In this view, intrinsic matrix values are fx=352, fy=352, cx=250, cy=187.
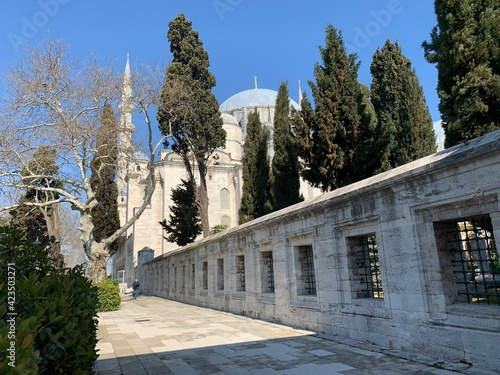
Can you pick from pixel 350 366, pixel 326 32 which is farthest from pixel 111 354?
pixel 326 32

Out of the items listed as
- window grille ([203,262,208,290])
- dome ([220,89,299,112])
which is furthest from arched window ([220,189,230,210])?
window grille ([203,262,208,290])

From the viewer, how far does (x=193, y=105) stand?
66.6 feet

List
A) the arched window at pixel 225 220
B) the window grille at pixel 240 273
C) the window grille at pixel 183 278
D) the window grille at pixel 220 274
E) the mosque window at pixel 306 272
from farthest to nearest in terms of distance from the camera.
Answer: the arched window at pixel 225 220 < the window grille at pixel 183 278 < the window grille at pixel 220 274 < the window grille at pixel 240 273 < the mosque window at pixel 306 272

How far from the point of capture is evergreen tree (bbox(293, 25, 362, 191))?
45.9 feet

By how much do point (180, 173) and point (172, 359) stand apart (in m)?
38.1

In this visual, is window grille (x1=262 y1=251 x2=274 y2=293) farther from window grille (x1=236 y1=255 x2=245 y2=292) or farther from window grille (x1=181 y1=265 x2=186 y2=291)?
window grille (x1=181 y1=265 x2=186 y2=291)

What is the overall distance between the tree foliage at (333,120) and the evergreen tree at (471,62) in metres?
3.88

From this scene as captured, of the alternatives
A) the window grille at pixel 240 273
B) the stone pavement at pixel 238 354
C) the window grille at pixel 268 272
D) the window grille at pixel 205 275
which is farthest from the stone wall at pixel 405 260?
the window grille at pixel 205 275

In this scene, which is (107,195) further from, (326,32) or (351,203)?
(351,203)

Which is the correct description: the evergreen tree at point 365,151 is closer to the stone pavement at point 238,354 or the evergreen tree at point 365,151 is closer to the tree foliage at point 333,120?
the tree foliage at point 333,120

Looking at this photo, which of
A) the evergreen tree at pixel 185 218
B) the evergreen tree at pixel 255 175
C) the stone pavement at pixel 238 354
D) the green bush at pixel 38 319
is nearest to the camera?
the green bush at pixel 38 319

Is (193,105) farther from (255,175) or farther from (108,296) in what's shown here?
(108,296)

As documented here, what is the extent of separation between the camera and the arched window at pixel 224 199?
150ft

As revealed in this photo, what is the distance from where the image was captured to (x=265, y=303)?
389 inches
